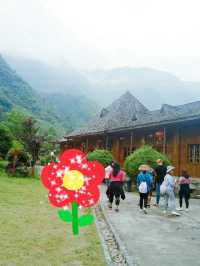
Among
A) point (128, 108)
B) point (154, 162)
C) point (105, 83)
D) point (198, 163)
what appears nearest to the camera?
point (154, 162)

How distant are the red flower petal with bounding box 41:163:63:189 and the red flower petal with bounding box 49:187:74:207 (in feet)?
0.12

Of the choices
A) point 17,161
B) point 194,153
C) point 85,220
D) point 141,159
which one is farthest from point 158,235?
point 17,161

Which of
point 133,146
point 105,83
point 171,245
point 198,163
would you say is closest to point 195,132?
point 198,163

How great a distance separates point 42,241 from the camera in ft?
23.2

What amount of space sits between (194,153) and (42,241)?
14159 mm

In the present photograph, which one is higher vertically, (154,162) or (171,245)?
(154,162)

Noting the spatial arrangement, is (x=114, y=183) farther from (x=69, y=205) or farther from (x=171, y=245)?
(x=69, y=205)

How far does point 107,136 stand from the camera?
2886 cm

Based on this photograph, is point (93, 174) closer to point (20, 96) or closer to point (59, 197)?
point (59, 197)

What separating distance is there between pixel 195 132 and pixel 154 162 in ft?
10.4

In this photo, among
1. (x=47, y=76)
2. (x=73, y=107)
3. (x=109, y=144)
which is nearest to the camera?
(x=109, y=144)

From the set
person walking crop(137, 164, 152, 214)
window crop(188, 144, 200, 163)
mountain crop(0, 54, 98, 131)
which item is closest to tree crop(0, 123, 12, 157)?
window crop(188, 144, 200, 163)

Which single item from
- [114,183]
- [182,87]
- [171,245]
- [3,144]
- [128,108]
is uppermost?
[182,87]

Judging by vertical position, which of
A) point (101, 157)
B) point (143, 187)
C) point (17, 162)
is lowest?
point (143, 187)
